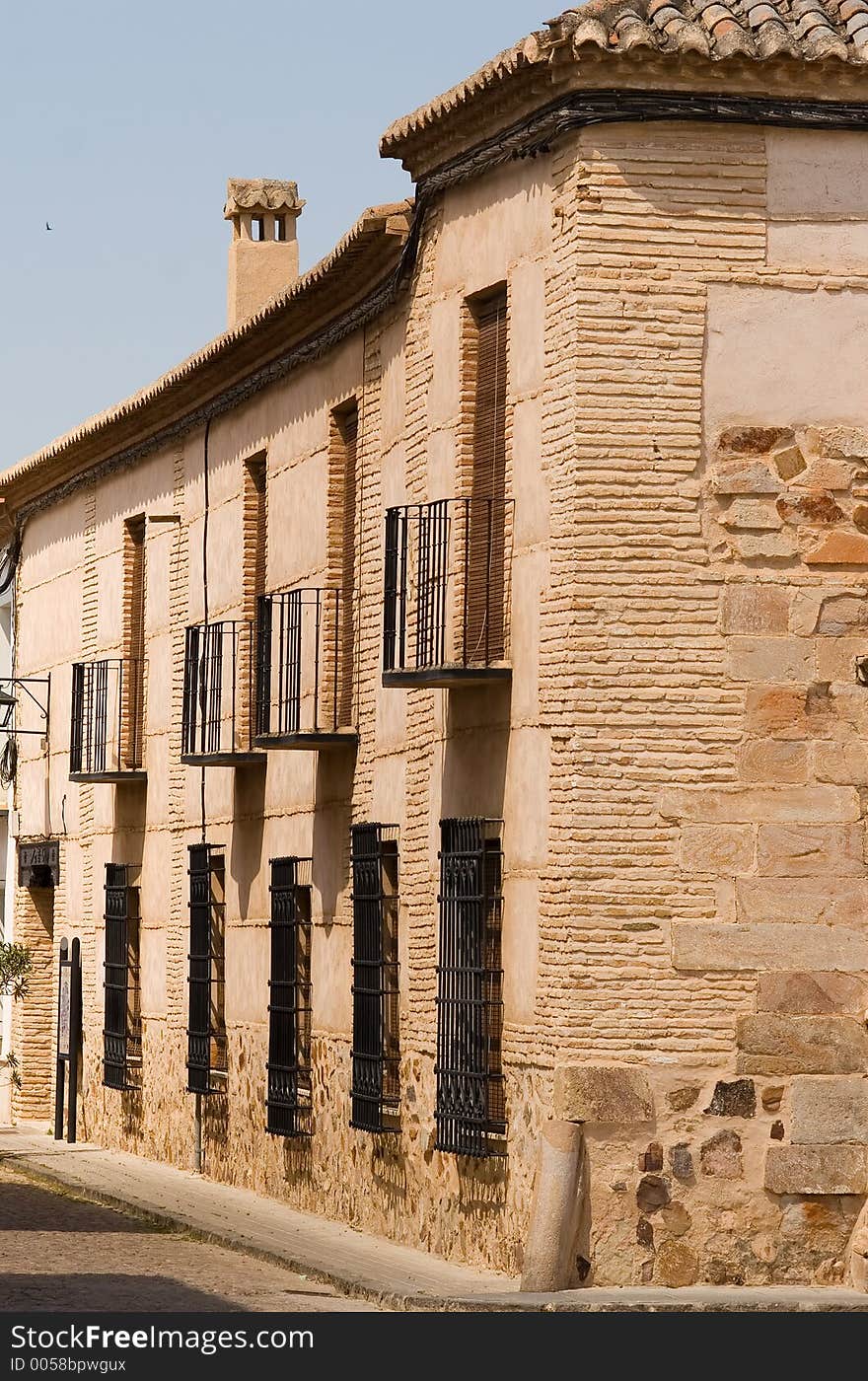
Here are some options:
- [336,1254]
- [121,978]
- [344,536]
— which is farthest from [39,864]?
[336,1254]

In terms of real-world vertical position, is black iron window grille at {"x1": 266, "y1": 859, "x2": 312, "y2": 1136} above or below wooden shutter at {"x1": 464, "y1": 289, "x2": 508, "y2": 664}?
below

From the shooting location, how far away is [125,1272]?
14.3 m

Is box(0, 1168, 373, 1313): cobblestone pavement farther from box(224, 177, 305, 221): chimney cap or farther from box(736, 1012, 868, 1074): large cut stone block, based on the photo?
box(224, 177, 305, 221): chimney cap

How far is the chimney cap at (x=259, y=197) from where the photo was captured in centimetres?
2350

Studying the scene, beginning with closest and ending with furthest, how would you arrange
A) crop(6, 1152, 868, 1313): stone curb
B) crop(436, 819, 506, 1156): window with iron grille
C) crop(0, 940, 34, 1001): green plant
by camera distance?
1. crop(6, 1152, 868, 1313): stone curb
2. crop(436, 819, 506, 1156): window with iron grille
3. crop(0, 940, 34, 1001): green plant

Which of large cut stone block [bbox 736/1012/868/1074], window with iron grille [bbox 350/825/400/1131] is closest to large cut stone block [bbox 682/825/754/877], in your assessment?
large cut stone block [bbox 736/1012/868/1074]

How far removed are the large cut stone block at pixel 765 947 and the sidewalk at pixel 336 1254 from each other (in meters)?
1.54

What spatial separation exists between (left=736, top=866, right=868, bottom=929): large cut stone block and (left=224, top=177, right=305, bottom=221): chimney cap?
12.1 meters

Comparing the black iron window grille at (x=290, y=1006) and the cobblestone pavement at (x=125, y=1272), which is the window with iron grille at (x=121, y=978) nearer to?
the black iron window grille at (x=290, y=1006)

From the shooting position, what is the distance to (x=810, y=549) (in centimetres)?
1333

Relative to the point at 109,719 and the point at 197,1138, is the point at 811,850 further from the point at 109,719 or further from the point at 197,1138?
the point at 109,719

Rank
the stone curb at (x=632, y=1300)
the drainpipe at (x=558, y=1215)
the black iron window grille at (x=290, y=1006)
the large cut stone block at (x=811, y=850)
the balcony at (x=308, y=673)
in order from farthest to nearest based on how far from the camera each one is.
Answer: the black iron window grille at (x=290, y=1006) < the balcony at (x=308, y=673) < the large cut stone block at (x=811, y=850) < the drainpipe at (x=558, y=1215) < the stone curb at (x=632, y=1300)

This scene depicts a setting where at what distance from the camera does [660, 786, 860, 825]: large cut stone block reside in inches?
516

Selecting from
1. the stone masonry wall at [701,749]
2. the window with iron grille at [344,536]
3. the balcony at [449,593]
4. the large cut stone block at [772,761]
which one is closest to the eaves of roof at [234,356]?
the window with iron grille at [344,536]
